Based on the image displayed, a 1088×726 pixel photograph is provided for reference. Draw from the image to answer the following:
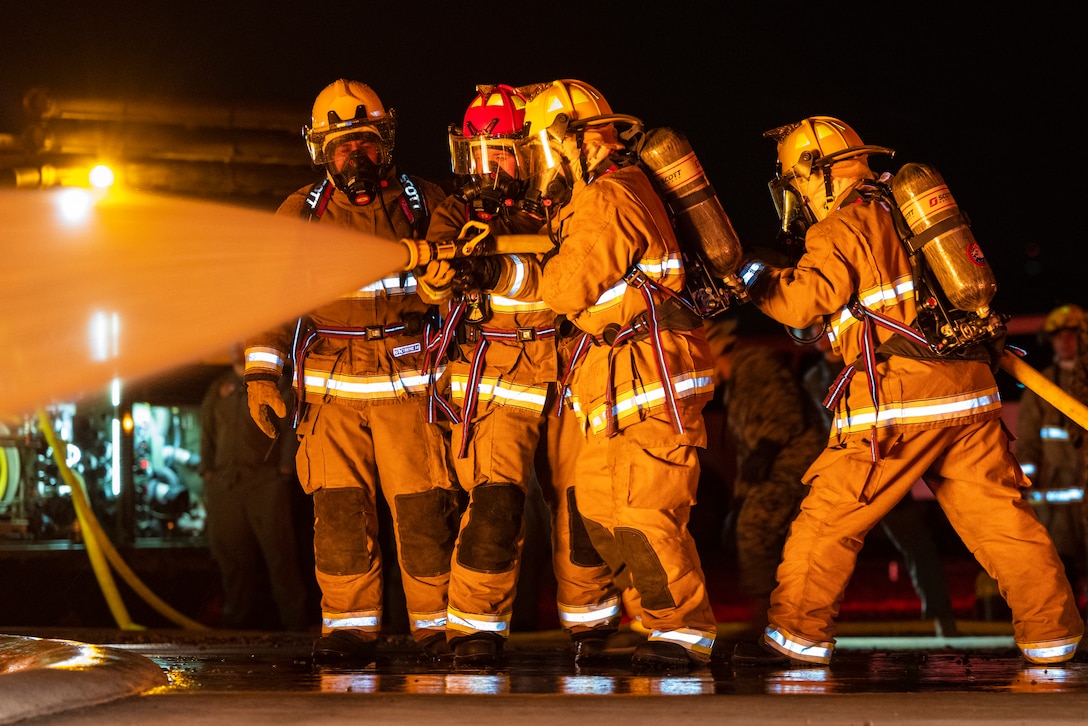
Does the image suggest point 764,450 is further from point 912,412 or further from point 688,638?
point 688,638

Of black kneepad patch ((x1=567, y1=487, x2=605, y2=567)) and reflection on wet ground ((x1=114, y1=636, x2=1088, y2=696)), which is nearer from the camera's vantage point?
reflection on wet ground ((x1=114, y1=636, x2=1088, y2=696))

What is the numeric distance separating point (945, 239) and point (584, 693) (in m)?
2.02

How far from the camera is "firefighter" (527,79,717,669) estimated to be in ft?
13.1

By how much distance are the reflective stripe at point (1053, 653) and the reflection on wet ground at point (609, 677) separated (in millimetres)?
60

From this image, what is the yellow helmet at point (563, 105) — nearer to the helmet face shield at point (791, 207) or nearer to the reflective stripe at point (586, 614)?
the helmet face shield at point (791, 207)

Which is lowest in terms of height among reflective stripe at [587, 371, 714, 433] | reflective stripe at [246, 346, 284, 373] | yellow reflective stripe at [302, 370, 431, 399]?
reflective stripe at [587, 371, 714, 433]

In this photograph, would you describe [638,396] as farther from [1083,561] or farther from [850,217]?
[1083,561]

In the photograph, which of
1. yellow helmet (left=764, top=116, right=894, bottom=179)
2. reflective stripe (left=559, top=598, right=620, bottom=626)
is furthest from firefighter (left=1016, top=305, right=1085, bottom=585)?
reflective stripe (left=559, top=598, right=620, bottom=626)

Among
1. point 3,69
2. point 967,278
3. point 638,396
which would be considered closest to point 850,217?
point 967,278

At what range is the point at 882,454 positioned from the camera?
421 cm

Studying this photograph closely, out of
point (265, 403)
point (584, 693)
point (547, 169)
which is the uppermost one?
point (547, 169)

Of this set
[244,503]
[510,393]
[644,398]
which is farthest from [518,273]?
[244,503]

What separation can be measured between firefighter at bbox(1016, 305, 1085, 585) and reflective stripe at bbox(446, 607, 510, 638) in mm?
4094

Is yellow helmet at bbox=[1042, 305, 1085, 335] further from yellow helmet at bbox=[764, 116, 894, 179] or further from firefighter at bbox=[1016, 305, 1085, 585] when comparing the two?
yellow helmet at bbox=[764, 116, 894, 179]
